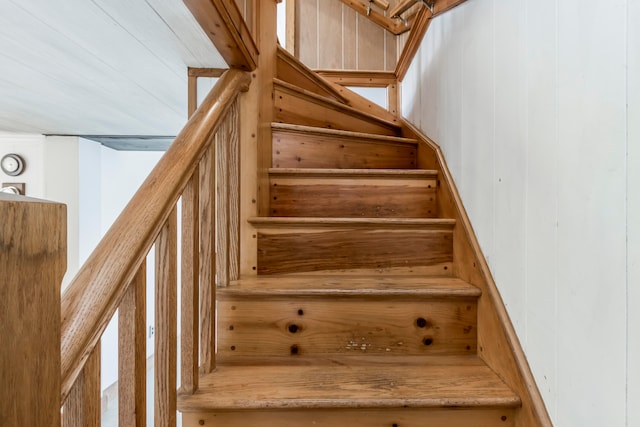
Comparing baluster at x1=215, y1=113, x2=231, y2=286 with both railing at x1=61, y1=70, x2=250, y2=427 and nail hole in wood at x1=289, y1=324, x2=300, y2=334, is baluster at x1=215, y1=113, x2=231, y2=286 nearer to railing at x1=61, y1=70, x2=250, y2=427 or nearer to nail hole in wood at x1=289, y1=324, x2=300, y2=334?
Result: railing at x1=61, y1=70, x2=250, y2=427

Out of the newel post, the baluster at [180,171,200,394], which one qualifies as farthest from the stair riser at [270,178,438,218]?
the newel post

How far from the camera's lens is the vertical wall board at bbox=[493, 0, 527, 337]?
1006mm

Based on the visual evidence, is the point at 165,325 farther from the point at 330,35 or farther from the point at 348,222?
the point at 330,35

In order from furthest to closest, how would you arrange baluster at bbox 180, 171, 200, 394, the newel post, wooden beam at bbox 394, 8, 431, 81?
wooden beam at bbox 394, 8, 431, 81 → baluster at bbox 180, 171, 200, 394 → the newel post

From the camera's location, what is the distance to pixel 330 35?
3.06 metres

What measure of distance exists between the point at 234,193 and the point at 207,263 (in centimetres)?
36

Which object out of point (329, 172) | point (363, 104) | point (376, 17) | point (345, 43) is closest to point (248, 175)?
point (329, 172)

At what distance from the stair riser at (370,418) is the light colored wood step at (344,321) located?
217 millimetres

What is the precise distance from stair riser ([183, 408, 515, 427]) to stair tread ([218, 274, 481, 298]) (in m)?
0.34

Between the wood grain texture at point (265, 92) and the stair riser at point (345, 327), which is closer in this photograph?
the stair riser at point (345, 327)

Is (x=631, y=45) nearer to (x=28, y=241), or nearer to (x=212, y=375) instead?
(x=28, y=241)

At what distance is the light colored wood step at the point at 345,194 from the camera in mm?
1643

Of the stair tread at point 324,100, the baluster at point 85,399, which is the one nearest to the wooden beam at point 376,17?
the stair tread at point 324,100

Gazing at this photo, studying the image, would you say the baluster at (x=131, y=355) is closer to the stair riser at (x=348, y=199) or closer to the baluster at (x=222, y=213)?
the baluster at (x=222, y=213)
